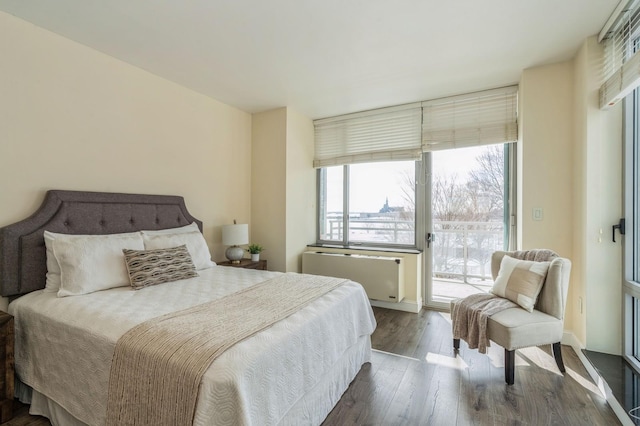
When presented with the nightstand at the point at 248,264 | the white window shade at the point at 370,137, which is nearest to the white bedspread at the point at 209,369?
the nightstand at the point at 248,264

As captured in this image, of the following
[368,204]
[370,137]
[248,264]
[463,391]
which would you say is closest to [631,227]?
[463,391]

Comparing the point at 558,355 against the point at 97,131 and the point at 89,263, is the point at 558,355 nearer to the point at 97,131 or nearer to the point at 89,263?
the point at 89,263

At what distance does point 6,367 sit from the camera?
170cm

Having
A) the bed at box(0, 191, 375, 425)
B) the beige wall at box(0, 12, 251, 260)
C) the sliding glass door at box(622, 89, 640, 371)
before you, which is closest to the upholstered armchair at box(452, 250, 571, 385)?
the sliding glass door at box(622, 89, 640, 371)

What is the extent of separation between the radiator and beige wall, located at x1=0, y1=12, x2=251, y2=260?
48.8 inches

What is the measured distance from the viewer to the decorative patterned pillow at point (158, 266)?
218cm

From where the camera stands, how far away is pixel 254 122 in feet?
13.4

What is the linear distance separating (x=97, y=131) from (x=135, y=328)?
6.38 feet

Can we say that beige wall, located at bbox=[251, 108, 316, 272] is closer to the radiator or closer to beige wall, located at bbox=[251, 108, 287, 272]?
beige wall, located at bbox=[251, 108, 287, 272]

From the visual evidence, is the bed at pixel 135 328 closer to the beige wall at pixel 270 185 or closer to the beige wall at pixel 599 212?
the beige wall at pixel 270 185

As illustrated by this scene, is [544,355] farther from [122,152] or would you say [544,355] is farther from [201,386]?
[122,152]

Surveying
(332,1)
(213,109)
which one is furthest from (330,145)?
(332,1)

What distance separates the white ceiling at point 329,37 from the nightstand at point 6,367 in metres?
2.06

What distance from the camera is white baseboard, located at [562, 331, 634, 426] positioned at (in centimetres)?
168
